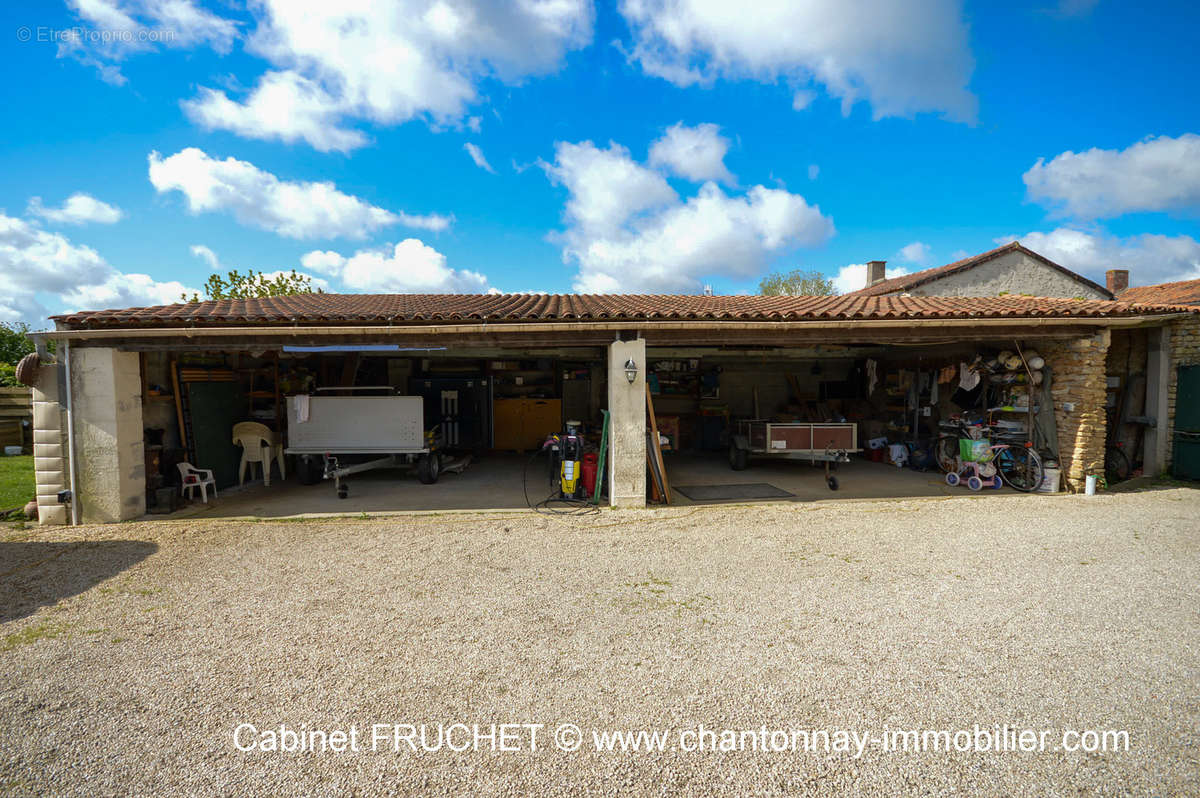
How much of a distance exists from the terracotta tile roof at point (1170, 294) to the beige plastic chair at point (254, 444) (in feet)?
58.6

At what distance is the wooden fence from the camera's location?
1480 cm

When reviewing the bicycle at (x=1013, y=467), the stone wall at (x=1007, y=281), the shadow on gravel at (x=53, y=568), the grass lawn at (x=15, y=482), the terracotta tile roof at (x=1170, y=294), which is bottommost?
the grass lawn at (x=15, y=482)

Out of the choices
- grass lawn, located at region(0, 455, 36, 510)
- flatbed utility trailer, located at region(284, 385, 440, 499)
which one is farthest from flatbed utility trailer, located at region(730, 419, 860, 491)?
grass lawn, located at region(0, 455, 36, 510)

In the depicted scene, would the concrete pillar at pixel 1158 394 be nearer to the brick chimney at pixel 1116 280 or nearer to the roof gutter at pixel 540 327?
the roof gutter at pixel 540 327

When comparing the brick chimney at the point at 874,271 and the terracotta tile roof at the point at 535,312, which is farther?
the brick chimney at the point at 874,271

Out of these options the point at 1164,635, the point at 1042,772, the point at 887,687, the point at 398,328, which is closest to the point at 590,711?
the point at 887,687

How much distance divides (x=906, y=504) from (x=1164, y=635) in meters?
4.23

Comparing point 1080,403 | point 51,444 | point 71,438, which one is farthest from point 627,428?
point 51,444

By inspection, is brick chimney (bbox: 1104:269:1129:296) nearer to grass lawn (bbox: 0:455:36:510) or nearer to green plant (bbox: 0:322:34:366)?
grass lawn (bbox: 0:455:36:510)

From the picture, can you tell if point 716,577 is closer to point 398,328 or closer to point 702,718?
point 702,718

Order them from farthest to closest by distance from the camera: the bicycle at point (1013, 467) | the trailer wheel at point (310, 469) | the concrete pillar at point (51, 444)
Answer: the trailer wheel at point (310, 469) < the bicycle at point (1013, 467) < the concrete pillar at point (51, 444)

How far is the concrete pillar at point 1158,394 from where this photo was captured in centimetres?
907

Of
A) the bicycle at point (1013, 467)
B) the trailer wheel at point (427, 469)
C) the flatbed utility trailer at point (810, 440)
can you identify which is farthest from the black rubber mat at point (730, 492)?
the trailer wheel at point (427, 469)

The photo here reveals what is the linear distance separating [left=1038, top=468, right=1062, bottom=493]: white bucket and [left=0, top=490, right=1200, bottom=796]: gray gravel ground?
2337 millimetres
